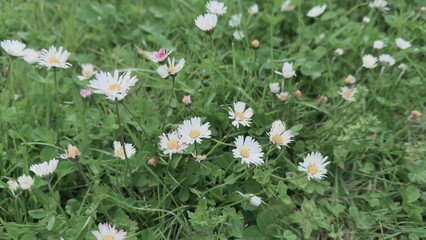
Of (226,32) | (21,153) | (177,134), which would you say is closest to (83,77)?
(21,153)

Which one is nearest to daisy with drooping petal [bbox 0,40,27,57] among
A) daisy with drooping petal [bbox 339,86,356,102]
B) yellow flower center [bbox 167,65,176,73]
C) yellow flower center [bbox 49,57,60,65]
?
yellow flower center [bbox 49,57,60,65]

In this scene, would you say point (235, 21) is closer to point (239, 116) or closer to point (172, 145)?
point (239, 116)

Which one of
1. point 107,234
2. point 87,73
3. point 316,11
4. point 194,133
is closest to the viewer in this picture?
point 107,234

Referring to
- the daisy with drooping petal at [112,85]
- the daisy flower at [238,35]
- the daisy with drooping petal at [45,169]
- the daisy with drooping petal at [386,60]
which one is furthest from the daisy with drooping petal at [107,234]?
the daisy with drooping petal at [386,60]

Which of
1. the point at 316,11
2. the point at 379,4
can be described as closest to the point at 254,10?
the point at 316,11

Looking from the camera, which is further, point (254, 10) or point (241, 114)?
point (254, 10)

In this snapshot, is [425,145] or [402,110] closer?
[425,145]

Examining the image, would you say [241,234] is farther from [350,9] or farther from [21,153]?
[350,9]
